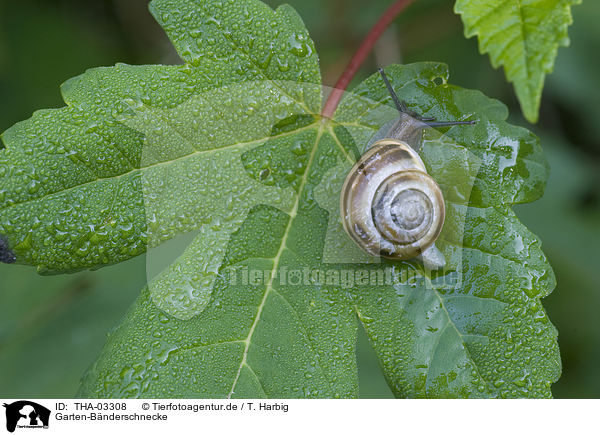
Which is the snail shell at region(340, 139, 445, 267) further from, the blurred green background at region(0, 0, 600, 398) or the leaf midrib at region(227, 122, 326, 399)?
the blurred green background at region(0, 0, 600, 398)

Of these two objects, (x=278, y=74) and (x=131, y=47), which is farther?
(x=131, y=47)

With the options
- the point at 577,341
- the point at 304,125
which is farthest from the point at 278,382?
the point at 577,341

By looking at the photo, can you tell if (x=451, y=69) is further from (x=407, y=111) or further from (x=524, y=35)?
(x=524, y=35)

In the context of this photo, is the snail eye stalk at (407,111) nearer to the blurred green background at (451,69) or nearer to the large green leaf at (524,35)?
the large green leaf at (524,35)

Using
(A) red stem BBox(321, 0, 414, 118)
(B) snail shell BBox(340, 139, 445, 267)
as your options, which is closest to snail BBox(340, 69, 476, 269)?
(B) snail shell BBox(340, 139, 445, 267)

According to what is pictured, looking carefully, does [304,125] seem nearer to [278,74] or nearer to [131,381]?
[278,74]
